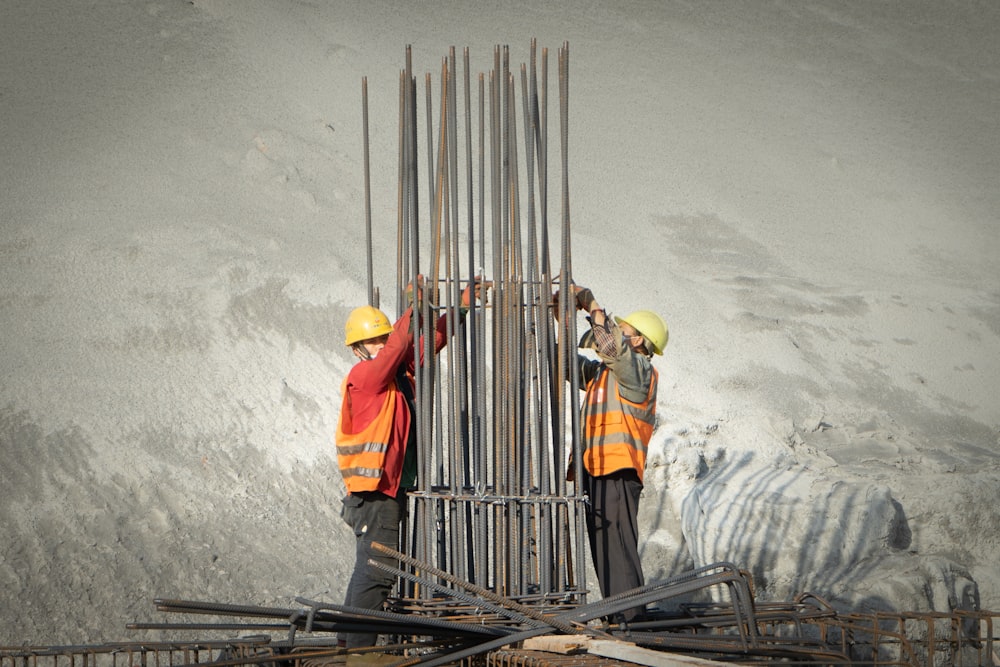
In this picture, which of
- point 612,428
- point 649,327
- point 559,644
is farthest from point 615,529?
point 559,644

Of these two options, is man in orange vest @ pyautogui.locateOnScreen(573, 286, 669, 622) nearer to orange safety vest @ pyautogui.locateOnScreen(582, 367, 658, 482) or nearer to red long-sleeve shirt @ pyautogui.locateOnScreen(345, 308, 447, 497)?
orange safety vest @ pyautogui.locateOnScreen(582, 367, 658, 482)

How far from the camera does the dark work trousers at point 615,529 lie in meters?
6.24

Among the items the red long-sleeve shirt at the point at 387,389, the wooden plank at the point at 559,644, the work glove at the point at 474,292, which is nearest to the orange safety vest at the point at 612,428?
the work glove at the point at 474,292

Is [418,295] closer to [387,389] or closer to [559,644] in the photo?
[387,389]

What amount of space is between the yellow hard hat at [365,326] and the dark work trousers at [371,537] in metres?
0.88

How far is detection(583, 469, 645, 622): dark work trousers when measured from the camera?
20.5 feet

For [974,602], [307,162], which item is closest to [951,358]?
[974,602]

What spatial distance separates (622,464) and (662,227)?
14.4m

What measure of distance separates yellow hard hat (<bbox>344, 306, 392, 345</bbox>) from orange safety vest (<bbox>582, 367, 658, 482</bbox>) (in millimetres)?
1231

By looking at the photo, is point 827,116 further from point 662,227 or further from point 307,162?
point 307,162

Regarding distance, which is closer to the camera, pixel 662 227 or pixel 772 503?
pixel 772 503

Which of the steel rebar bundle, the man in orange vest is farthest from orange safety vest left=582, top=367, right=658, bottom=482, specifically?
the steel rebar bundle

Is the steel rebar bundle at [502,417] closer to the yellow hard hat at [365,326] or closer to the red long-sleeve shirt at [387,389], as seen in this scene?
the red long-sleeve shirt at [387,389]

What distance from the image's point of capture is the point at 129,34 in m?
21.9
